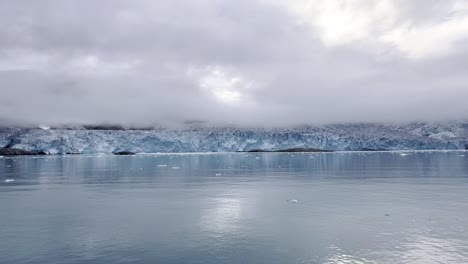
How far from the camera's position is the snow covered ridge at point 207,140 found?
9406cm

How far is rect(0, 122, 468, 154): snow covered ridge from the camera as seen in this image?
9406 centimetres

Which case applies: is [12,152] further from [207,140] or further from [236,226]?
[236,226]

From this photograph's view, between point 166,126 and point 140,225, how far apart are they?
100761 mm

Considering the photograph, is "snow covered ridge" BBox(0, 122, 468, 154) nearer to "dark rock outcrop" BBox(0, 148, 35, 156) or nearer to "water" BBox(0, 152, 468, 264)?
"dark rock outcrop" BBox(0, 148, 35, 156)

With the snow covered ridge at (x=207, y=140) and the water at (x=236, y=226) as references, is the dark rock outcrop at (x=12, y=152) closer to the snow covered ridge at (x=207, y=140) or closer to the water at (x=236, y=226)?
the snow covered ridge at (x=207, y=140)

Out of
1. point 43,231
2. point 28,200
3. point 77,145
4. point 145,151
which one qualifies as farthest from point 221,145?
point 43,231

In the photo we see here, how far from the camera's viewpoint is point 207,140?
3971 inches

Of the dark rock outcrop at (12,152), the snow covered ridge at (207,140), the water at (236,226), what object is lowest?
the water at (236,226)

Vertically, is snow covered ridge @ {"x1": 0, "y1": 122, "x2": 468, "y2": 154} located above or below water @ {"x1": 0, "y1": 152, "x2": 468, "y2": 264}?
above

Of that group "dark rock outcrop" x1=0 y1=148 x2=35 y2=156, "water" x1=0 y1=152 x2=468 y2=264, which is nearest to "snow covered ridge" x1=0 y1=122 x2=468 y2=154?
"dark rock outcrop" x1=0 y1=148 x2=35 y2=156

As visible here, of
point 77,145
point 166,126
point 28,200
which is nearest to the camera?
point 28,200

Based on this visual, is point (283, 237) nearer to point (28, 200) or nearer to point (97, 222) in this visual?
point (97, 222)

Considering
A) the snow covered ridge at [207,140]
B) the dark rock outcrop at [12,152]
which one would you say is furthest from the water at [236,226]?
the dark rock outcrop at [12,152]

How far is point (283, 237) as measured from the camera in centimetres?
1205
